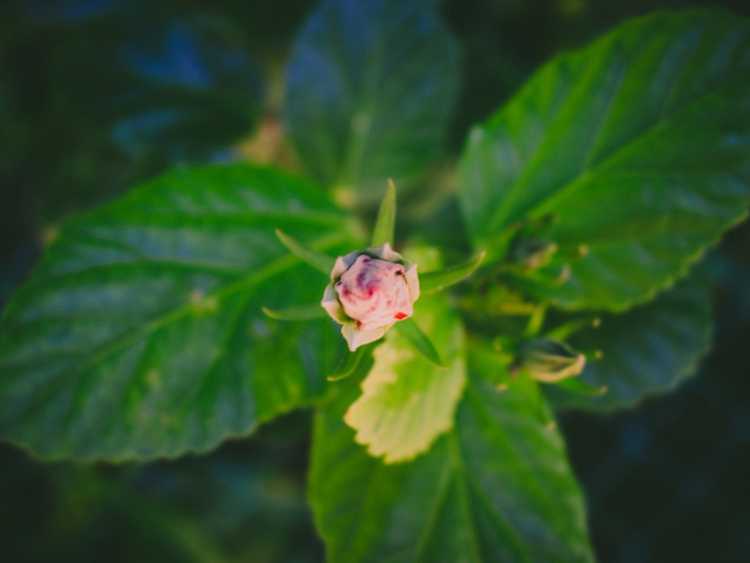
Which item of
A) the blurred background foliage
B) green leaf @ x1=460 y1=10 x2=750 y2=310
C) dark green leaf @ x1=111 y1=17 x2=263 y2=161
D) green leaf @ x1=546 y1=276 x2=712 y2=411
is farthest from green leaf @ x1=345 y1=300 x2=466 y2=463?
dark green leaf @ x1=111 y1=17 x2=263 y2=161

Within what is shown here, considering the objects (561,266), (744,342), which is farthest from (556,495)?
(744,342)

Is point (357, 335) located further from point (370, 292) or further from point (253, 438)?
point (253, 438)

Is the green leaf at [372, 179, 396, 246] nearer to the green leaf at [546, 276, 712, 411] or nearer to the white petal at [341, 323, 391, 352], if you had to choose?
the white petal at [341, 323, 391, 352]

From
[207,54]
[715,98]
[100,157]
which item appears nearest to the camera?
[715,98]

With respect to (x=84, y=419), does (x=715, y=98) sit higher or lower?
higher

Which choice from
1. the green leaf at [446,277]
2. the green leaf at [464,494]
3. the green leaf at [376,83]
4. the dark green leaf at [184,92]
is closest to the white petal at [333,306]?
the green leaf at [446,277]

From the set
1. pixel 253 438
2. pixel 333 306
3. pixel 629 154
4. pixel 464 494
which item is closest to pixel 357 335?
pixel 333 306

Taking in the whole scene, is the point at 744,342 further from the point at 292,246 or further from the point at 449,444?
the point at 292,246
